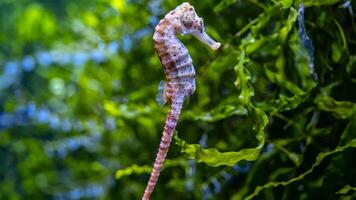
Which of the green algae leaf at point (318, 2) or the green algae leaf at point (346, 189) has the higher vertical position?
the green algae leaf at point (318, 2)

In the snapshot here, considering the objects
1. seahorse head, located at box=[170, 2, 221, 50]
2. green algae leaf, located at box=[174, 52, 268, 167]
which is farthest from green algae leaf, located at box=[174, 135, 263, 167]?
seahorse head, located at box=[170, 2, 221, 50]

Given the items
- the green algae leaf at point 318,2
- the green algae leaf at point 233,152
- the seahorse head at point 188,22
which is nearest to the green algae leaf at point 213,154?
the green algae leaf at point 233,152

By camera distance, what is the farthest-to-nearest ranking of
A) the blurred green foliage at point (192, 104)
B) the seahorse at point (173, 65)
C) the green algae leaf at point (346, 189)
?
the blurred green foliage at point (192, 104), the green algae leaf at point (346, 189), the seahorse at point (173, 65)

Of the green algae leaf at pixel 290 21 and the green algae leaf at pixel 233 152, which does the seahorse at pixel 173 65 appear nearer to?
the green algae leaf at pixel 233 152

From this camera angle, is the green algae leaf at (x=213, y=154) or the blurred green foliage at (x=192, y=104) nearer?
the green algae leaf at (x=213, y=154)

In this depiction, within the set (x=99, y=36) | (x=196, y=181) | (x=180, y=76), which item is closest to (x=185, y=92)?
(x=180, y=76)

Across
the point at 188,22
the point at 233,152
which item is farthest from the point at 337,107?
the point at 188,22

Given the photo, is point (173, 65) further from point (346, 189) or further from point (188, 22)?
point (346, 189)

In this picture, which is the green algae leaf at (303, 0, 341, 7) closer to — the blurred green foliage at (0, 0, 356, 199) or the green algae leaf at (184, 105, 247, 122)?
the blurred green foliage at (0, 0, 356, 199)
